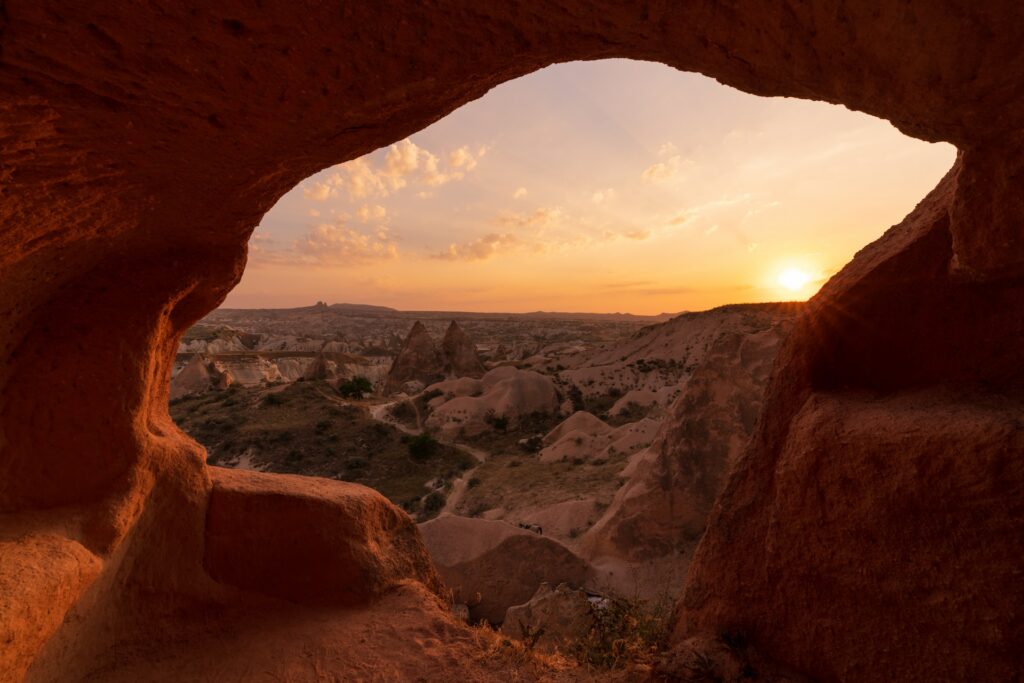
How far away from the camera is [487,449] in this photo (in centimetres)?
2441

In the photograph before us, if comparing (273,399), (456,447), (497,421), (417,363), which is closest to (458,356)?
(417,363)

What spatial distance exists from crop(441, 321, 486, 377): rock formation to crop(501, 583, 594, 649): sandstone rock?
3100 centimetres

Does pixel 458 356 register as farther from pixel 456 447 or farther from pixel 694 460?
pixel 694 460

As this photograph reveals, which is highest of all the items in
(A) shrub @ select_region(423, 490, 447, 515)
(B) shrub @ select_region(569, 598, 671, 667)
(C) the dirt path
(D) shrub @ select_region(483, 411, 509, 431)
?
(B) shrub @ select_region(569, 598, 671, 667)

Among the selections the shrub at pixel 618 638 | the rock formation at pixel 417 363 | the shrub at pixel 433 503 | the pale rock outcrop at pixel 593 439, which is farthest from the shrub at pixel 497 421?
the shrub at pixel 618 638

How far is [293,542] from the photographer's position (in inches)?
206

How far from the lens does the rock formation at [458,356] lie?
127 ft

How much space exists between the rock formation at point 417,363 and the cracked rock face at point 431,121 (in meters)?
34.2

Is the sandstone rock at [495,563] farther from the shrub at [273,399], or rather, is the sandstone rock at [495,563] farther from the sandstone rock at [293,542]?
the shrub at [273,399]

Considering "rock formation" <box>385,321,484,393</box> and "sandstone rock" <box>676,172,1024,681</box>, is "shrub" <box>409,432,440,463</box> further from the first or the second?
"sandstone rock" <box>676,172,1024,681</box>

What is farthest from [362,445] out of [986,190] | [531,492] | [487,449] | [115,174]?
[986,190]

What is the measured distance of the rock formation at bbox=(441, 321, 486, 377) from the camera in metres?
38.7

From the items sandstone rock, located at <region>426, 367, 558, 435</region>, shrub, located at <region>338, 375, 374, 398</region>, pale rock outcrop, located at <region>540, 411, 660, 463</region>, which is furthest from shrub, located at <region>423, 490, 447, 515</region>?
shrub, located at <region>338, 375, 374, 398</region>

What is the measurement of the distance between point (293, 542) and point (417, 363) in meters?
34.4
